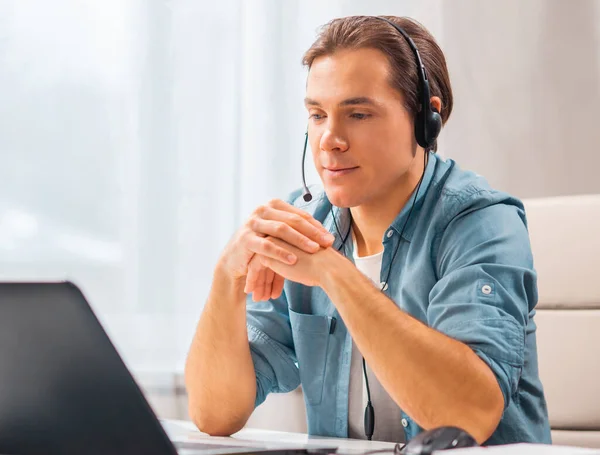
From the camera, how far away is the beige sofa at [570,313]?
1.36 m

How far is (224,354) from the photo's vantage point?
1.28 metres

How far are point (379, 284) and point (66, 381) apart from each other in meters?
0.76

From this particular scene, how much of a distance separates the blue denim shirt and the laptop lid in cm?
55

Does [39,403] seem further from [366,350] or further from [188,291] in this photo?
[188,291]

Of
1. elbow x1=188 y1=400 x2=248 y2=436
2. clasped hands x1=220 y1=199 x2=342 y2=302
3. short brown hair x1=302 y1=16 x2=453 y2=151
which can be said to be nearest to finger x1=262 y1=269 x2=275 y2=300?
clasped hands x1=220 y1=199 x2=342 y2=302

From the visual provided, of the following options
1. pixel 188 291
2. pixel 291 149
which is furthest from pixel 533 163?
pixel 188 291

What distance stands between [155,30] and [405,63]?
928 mm

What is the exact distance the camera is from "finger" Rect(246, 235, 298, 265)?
3.74 ft

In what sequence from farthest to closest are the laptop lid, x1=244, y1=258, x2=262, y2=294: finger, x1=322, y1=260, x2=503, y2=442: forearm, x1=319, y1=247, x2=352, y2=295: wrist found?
x1=244, y1=258, x2=262, y2=294: finger
x1=319, y1=247, x2=352, y2=295: wrist
x1=322, y1=260, x2=503, y2=442: forearm
the laptop lid

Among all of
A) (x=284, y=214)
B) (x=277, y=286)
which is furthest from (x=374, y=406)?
(x=284, y=214)

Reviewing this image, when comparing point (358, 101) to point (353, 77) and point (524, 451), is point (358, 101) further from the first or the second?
point (524, 451)

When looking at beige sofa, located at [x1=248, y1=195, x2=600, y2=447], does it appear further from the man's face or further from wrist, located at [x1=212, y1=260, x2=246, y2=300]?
wrist, located at [x1=212, y1=260, x2=246, y2=300]

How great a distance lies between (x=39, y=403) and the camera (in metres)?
0.65

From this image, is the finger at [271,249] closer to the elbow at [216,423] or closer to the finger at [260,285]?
the finger at [260,285]
